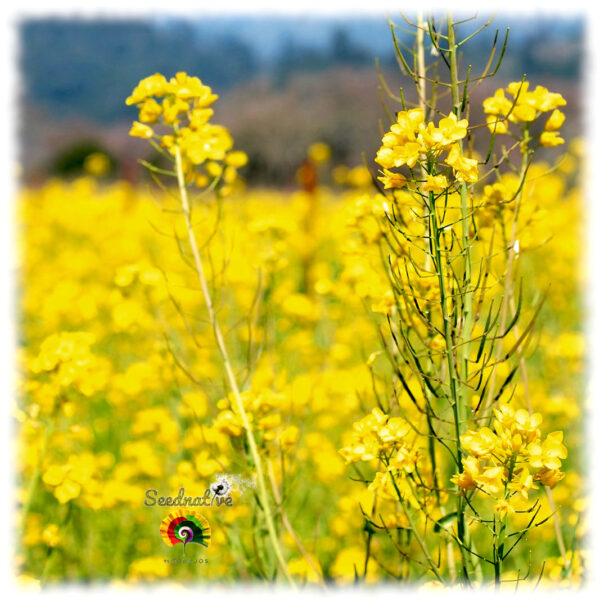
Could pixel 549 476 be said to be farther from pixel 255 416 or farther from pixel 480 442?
pixel 255 416

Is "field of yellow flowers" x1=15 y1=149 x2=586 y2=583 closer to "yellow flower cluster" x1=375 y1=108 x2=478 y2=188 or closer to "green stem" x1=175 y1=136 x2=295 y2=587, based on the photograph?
"green stem" x1=175 y1=136 x2=295 y2=587

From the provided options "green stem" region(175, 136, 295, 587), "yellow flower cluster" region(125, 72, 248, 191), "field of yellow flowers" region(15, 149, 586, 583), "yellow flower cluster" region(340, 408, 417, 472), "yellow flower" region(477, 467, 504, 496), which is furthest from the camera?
"field of yellow flowers" region(15, 149, 586, 583)

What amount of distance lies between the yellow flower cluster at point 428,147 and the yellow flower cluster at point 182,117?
1.80 ft

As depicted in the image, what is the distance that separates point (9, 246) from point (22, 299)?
3.12m

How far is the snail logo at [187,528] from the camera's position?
1.70m

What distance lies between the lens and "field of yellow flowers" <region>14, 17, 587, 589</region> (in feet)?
3.76

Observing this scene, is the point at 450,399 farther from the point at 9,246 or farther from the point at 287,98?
the point at 287,98

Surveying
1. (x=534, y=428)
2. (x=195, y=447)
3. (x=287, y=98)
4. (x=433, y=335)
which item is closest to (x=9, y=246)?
(x=195, y=447)

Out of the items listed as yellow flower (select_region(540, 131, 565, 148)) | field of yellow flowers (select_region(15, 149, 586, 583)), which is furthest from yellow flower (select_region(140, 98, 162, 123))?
yellow flower (select_region(540, 131, 565, 148))

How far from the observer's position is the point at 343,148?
417 inches

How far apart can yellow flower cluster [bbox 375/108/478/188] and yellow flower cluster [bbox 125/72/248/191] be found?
1.80ft

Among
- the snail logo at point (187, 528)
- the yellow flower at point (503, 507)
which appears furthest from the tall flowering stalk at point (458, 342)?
the snail logo at point (187, 528)

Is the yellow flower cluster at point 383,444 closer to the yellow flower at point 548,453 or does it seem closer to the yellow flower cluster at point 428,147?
the yellow flower at point 548,453

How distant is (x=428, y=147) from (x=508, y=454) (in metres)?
0.50
